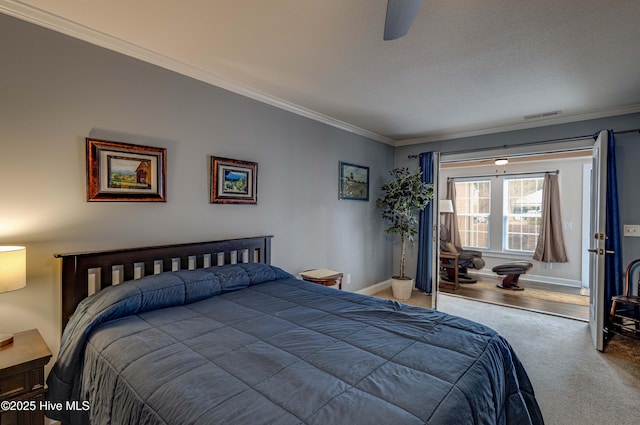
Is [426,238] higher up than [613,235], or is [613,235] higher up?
[613,235]

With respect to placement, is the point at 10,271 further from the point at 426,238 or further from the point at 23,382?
the point at 426,238

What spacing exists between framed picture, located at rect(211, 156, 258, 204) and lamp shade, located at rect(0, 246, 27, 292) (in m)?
1.42

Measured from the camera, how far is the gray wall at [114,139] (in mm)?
1904

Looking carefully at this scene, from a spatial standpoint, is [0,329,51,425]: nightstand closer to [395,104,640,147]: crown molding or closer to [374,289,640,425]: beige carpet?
[374,289,640,425]: beige carpet

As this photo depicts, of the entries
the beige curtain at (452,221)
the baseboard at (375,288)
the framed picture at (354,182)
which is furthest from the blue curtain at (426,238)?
the beige curtain at (452,221)

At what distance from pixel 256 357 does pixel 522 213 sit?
696cm

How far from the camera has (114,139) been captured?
7.45ft

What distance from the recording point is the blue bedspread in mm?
1073

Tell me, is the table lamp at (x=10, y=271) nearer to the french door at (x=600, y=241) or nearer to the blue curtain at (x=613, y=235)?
the french door at (x=600, y=241)

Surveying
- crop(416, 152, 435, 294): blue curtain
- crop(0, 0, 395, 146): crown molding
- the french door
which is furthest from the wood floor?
crop(0, 0, 395, 146): crown molding

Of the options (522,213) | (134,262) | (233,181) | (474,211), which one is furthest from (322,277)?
(522,213)

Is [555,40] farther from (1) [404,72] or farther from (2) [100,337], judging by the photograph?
(2) [100,337]

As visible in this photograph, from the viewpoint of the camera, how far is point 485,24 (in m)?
2.00

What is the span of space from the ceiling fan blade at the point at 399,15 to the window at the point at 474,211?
6.37 m
